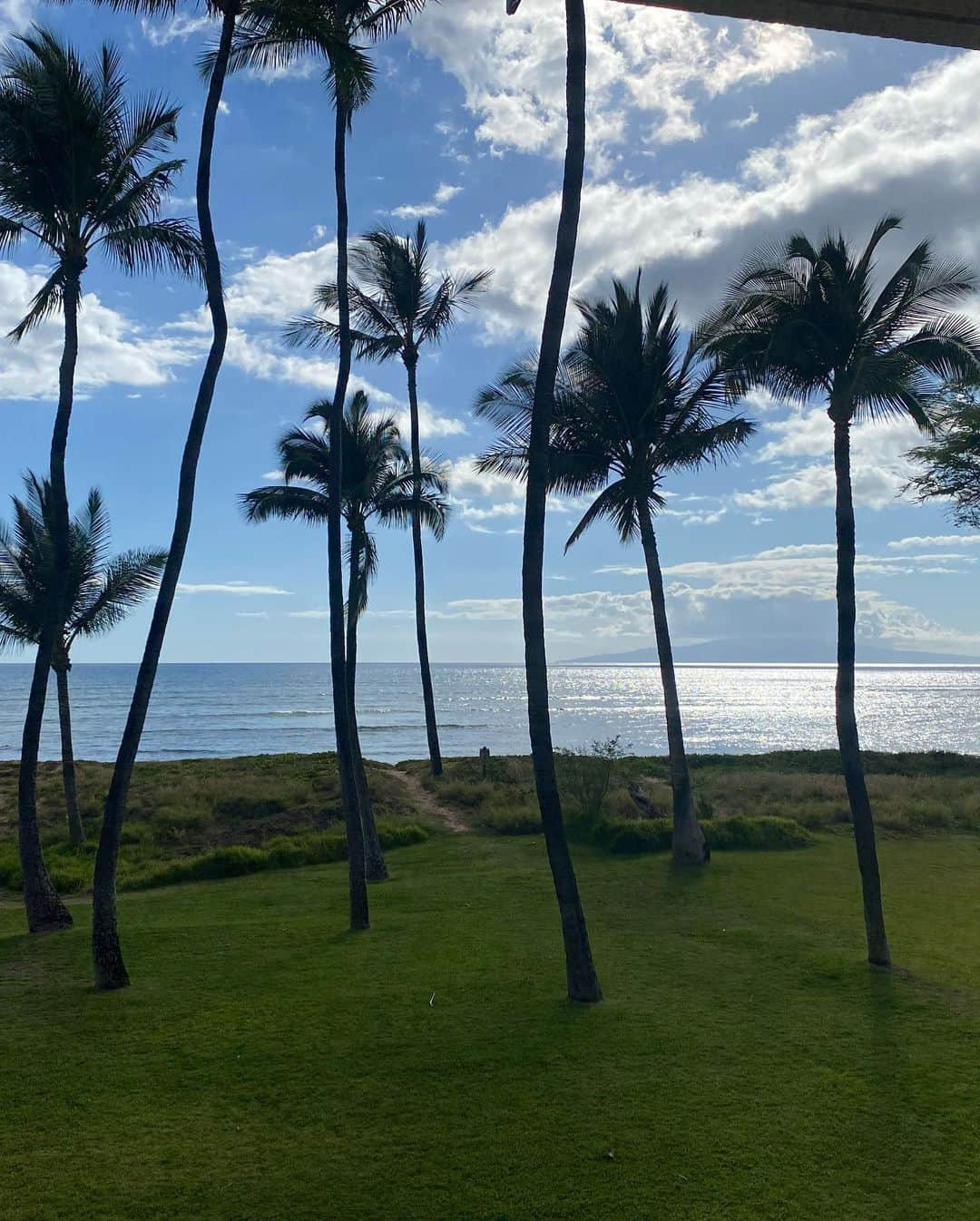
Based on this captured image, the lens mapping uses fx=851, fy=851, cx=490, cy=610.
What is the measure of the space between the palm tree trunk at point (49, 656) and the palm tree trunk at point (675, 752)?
9749 millimetres

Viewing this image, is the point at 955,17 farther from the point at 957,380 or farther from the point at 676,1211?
the point at 957,380

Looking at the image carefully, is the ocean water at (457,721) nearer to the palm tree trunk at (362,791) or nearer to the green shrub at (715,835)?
the green shrub at (715,835)

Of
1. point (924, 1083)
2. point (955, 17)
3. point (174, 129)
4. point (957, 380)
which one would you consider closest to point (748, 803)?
point (957, 380)

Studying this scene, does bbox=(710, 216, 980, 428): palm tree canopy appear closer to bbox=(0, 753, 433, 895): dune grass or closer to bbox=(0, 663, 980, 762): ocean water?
bbox=(0, 753, 433, 895): dune grass

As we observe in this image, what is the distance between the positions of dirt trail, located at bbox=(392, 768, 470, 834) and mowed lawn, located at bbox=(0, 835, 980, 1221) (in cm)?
919

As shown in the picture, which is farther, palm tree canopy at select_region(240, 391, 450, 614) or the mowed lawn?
palm tree canopy at select_region(240, 391, 450, 614)

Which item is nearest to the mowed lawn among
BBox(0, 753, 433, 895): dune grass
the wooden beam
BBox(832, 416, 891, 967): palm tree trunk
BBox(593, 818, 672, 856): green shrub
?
BBox(832, 416, 891, 967): palm tree trunk

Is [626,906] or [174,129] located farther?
[626,906]

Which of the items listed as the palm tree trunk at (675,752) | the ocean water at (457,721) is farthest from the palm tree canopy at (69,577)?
the ocean water at (457,721)

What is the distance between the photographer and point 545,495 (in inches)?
330

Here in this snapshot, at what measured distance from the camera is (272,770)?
31.2 m

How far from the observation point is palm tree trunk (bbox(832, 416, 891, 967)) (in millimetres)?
9742

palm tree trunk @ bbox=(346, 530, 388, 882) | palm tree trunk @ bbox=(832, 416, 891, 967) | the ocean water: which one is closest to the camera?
palm tree trunk @ bbox=(832, 416, 891, 967)

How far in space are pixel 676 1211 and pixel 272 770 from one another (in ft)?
91.2
